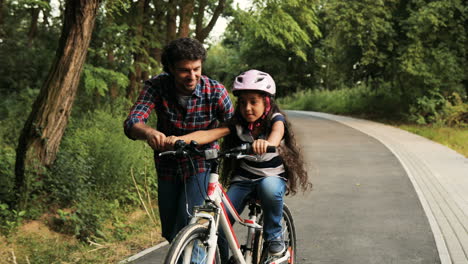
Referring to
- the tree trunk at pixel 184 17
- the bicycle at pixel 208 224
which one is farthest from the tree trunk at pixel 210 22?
the bicycle at pixel 208 224

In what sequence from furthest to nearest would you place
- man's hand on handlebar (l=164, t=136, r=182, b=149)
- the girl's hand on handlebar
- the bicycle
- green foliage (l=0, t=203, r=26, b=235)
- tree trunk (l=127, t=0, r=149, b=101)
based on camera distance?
tree trunk (l=127, t=0, r=149, b=101), green foliage (l=0, t=203, r=26, b=235), the girl's hand on handlebar, man's hand on handlebar (l=164, t=136, r=182, b=149), the bicycle

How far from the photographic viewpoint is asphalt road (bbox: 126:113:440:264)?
20.2 feet

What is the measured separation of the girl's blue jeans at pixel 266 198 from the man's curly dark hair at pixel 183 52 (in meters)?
0.94

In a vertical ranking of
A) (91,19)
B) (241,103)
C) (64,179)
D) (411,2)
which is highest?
(411,2)

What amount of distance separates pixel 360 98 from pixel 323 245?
25.8 m

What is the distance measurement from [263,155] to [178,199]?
0.66 meters

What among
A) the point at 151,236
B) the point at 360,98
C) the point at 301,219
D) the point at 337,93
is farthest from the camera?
the point at 337,93

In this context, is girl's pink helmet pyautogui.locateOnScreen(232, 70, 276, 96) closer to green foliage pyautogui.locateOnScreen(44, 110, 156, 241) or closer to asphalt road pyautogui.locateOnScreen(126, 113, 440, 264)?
asphalt road pyautogui.locateOnScreen(126, 113, 440, 264)

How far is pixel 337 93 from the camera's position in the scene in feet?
119

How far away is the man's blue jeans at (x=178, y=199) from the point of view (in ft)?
12.8

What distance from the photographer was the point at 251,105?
152 inches

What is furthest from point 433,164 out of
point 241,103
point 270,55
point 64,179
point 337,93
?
point 270,55

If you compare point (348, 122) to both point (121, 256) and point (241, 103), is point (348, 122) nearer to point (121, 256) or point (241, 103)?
point (121, 256)

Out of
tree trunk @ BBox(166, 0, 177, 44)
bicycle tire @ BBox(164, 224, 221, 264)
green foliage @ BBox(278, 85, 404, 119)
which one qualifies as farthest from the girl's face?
green foliage @ BBox(278, 85, 404, 119)
